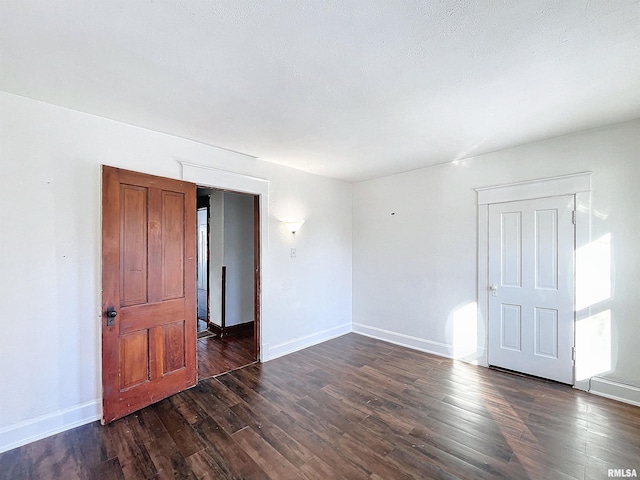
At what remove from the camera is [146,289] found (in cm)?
269

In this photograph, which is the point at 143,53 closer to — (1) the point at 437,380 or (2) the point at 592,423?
(1) the point at 437,380

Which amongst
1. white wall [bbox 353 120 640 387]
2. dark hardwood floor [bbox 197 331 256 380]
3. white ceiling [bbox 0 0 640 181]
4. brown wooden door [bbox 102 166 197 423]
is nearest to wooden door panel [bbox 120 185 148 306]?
brown wooden door [bbox 102 166 197 423]

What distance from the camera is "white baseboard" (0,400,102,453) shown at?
83.3 inches

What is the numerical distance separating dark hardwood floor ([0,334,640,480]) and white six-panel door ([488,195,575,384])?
280 millimetres

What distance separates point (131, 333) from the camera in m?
2.58

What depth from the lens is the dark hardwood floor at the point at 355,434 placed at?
1913mm

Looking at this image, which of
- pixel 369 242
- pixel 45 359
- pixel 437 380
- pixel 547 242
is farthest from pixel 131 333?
pixel 547 242

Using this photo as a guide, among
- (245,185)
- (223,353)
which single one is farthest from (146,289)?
(223,353)

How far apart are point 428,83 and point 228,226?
385 cm

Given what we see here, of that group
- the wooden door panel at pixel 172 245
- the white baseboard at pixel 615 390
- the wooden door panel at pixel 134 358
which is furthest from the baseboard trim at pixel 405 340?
the wooden door panel at pixel 134 358

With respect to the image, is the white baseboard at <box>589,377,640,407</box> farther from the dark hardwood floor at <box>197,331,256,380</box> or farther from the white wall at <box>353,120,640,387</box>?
the dark hardwood floor at <box>197,331,256,380</box>

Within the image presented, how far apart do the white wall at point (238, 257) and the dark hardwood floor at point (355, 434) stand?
1.84 metres

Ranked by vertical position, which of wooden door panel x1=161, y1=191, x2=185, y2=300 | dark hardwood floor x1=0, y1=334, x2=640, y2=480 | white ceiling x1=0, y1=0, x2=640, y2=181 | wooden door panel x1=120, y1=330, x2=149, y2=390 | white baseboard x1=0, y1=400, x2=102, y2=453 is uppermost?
white ceiling x1=0, y1=0, x2=640, y2=181

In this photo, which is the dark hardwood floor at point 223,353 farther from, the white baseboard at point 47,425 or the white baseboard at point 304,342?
the white baseboard at point 47,425
